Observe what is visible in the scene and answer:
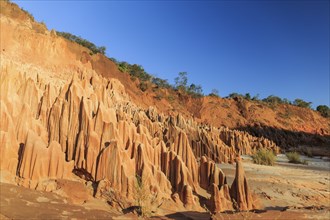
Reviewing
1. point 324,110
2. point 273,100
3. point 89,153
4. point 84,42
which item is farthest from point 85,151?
point 324,110

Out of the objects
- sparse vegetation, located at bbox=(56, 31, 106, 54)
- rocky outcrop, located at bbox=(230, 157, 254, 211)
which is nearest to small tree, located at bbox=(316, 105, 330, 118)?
sparse vegetation, located at bbox=(56, 31, 106, 54)

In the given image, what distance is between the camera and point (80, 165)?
22.9 feet

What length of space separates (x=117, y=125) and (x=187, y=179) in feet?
8.39

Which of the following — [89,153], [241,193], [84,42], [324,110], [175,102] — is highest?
[84,42]

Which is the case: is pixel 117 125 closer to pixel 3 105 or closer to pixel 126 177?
pixel 126 177

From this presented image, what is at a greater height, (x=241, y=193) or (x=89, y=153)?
(x=89, y=153)

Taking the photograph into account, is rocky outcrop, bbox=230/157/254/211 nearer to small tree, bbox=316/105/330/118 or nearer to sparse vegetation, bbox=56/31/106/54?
sparse vegetation, bbox=56/31/106/54

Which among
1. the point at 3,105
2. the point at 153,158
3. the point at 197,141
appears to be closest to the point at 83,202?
the point at 153,158

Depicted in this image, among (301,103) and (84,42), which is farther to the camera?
(301,103)

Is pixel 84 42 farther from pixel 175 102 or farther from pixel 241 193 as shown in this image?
pixel 241 193

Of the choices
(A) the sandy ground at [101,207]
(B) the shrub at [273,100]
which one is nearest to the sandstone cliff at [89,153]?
(A) the sandy ground at [101,207]

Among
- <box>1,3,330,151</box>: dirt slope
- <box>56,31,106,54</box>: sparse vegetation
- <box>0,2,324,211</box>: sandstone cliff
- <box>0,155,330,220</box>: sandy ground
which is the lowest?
<box>0,155,330,220</box>: sandy ground

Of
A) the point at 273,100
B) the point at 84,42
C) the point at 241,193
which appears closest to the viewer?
the point at 241,193

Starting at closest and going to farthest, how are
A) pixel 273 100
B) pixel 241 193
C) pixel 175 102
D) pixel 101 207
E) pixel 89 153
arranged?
1. pixel 101 207
2. pixel 89 153
3. pixel 241 193
4. pixel 175 102
5. pixel 273 100
